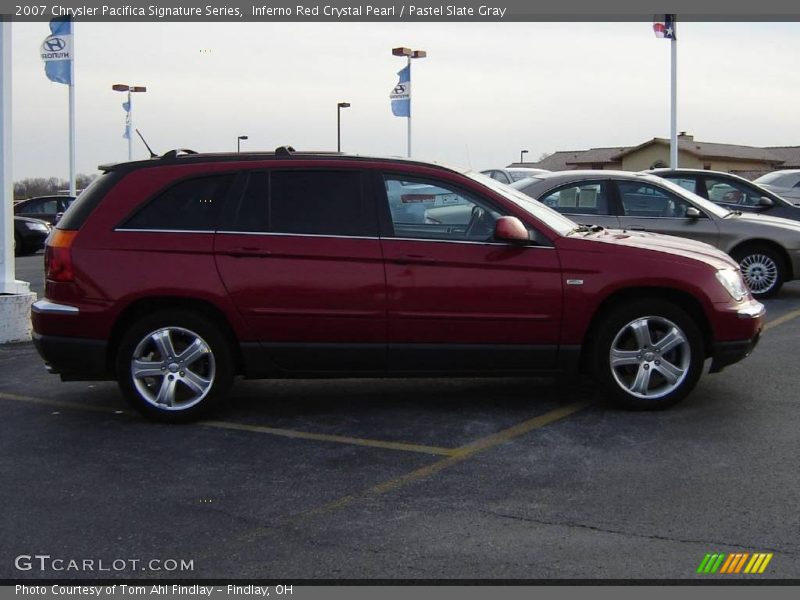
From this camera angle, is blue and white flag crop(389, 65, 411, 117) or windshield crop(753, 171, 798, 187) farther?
blue and white flag crop(389, 65, 411, 117)

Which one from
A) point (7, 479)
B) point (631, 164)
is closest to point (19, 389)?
point (7, 479)

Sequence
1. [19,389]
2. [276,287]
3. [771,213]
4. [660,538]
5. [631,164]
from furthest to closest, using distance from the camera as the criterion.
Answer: [631,164], [771,213], [19,389], [276,287], [660,538]

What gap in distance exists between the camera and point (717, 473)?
524cm

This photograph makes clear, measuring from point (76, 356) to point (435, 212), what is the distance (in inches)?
99.2

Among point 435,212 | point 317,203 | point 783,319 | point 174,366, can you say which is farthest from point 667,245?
point 783,319

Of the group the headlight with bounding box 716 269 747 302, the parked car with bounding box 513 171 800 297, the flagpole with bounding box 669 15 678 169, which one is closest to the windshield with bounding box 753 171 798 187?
the flagpole with bounding box 669 15 678 169

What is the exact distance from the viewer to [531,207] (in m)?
6.84

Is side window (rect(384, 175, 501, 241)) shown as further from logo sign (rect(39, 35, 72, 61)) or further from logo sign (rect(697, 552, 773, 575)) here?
logo sign (rect(39, 35, 72, 61))

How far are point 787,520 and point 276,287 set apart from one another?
11.0 ft

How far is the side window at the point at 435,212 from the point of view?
646 centimetres

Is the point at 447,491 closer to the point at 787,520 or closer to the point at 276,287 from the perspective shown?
the point at 787,520

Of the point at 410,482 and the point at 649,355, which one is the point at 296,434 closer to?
the point at 410,482

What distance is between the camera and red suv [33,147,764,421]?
6.38 metres

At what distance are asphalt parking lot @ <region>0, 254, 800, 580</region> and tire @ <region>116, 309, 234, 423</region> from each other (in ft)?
0.58
